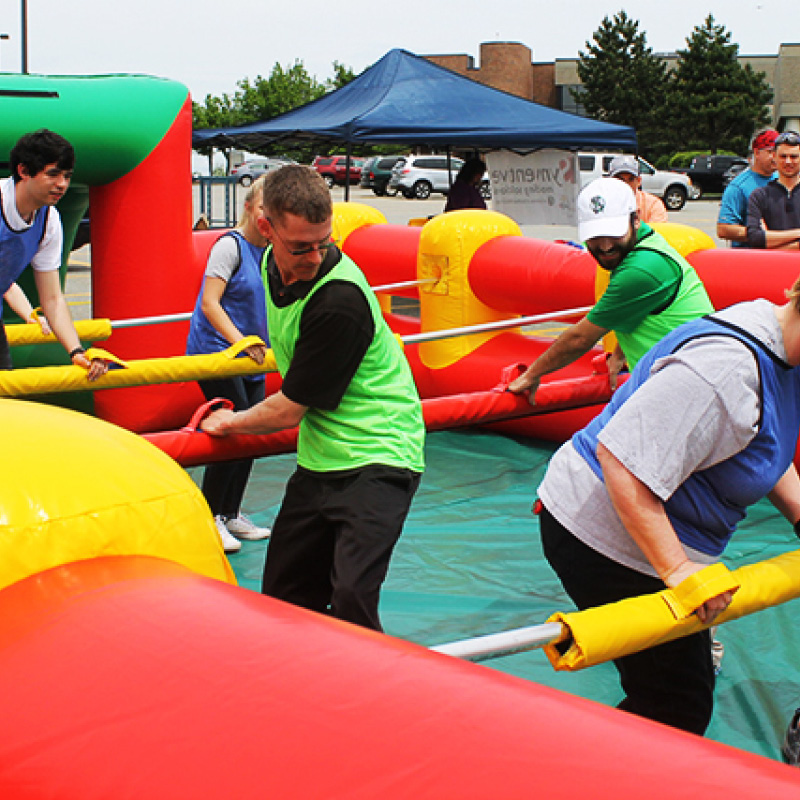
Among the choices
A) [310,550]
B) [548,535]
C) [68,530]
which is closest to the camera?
[68,530]

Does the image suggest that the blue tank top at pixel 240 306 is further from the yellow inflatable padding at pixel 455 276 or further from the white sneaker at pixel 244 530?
the yellow inflatable padding at pixel 455 276

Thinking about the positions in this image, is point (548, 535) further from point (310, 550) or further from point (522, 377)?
point (522, 377)

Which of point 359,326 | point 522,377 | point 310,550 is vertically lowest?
point 310,550

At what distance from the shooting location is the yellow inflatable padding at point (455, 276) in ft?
21.8

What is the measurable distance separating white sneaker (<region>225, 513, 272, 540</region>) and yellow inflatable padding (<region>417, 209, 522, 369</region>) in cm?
229

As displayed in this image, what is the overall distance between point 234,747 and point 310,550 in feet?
5.56

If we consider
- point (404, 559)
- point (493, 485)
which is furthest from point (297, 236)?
point (493, 485)

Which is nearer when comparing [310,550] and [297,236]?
[297,236]

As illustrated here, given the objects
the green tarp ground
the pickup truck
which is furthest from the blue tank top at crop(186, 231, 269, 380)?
the pickup truck

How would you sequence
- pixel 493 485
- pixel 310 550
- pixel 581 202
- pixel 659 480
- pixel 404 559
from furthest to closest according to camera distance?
pixel 493 485 < pixel 404 559 < pixel 581 202 < pixel 310 550 < pixel 659 480

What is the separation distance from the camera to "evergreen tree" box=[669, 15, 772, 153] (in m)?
50.6

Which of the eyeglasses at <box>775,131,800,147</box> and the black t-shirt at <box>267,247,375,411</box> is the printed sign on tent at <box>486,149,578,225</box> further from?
the black t-shirt at <box>267,247,375,411</box>

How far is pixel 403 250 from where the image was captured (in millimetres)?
7301

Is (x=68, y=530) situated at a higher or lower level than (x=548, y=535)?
higher
